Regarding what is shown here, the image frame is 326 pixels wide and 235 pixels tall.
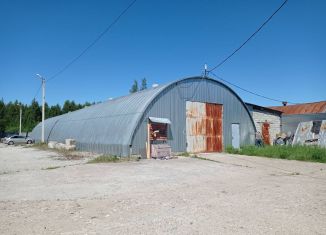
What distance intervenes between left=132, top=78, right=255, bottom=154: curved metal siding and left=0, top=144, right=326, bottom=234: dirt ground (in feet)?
25.4

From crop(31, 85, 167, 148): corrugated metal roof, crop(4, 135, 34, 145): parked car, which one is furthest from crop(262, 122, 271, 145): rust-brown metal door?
crop(4, 135, 34, 145): parked car

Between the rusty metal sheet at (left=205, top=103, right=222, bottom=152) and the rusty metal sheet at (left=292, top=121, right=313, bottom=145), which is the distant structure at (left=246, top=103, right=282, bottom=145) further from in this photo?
the rusty metal sheet at (left=205, top=103, right=222, bottom=152)

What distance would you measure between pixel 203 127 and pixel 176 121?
263cm

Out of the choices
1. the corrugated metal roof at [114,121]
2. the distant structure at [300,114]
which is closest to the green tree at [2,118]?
the corrugated metal roof at [114,121]

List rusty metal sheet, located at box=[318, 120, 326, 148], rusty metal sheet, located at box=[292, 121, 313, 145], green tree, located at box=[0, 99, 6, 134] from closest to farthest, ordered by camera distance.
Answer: rusty metal sheet, located at box=[318, 120, 326, 148] → rusty metal sheet, located at box=[292, 121, 313, 145] → green tree, located at box=[0, 99, 6, 134]

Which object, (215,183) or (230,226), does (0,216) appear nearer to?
(230,226)

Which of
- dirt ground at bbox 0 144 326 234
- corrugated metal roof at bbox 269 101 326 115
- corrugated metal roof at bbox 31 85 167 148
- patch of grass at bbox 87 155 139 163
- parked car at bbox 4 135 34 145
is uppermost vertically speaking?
corrugated metal roof at bbox 269 101 326 115

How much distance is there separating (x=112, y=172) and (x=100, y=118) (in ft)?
41.7

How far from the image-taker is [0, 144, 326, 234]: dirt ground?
550cm

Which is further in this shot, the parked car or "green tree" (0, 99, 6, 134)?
"green tree" (0, 99, 6, 134)

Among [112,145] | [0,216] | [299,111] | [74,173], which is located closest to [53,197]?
[0,216]

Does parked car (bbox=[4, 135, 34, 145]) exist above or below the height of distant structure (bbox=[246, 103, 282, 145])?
below

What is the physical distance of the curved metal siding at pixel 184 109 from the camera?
64.2ft

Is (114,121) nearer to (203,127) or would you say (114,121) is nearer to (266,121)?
(203,127)
